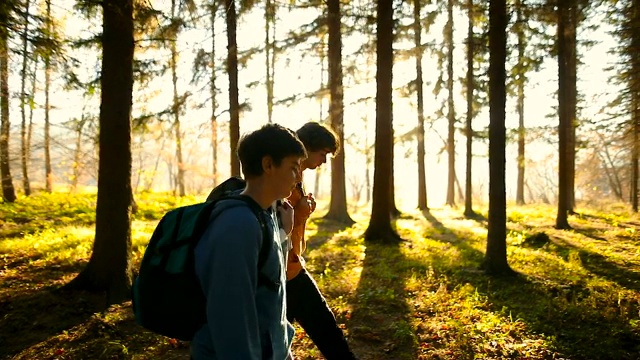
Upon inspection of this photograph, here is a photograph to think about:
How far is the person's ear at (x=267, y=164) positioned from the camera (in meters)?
1.78

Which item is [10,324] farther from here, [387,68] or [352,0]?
[352,0]

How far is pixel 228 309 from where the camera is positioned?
1.44 metres

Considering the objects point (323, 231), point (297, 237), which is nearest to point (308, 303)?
point (297, 237)

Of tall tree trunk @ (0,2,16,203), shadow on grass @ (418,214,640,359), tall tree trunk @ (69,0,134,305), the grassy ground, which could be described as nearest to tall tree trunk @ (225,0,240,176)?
the grassy ground

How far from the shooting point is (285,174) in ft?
6.00

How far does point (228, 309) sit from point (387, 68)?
1006 centimetres

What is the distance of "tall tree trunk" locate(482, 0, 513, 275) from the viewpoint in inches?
301

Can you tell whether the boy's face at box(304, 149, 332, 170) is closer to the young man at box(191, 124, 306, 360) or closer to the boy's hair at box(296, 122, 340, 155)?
the boy's hair at box(296, 122, 340, 155)

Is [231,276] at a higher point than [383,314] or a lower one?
higher

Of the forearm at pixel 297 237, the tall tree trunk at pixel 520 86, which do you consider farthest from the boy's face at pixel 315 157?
the tall tree trunk at pixel 520 86

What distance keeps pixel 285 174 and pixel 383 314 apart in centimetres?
497

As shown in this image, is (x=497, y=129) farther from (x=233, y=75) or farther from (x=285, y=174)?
(x=233, y=75)

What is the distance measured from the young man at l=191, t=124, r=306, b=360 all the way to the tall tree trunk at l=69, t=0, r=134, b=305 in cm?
515

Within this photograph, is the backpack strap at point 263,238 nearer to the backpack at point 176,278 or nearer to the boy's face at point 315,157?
the backpack at point 176,278
